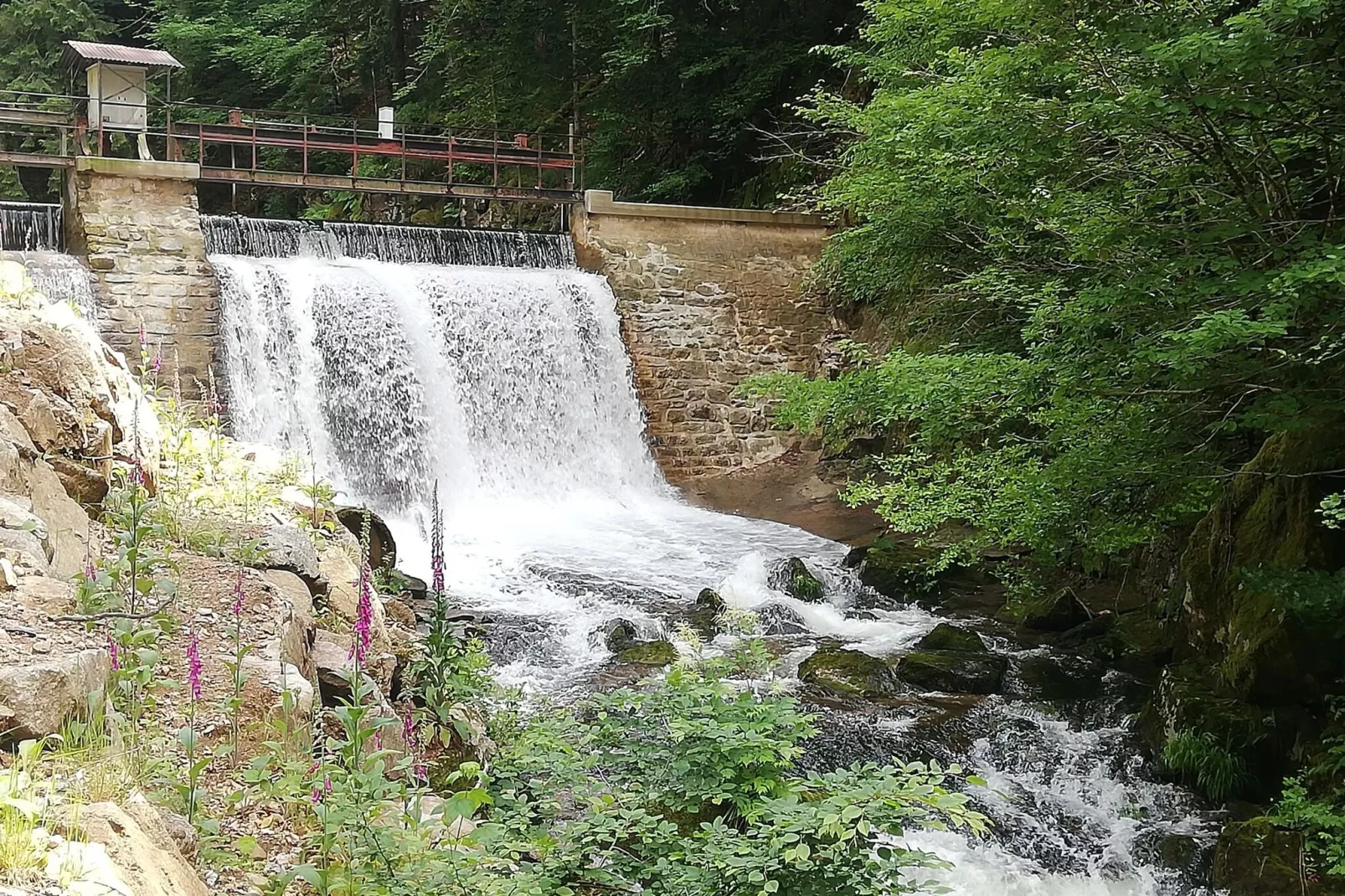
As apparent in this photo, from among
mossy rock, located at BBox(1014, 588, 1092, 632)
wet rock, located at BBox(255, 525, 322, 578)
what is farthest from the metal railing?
wet rock, located at BBox(255, 525, 322, 578)

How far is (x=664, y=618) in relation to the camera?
7.60 meters

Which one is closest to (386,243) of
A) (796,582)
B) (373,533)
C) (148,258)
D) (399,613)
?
(148,258)

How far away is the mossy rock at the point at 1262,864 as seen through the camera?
13.8 ft

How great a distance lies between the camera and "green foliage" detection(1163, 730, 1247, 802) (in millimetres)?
5074

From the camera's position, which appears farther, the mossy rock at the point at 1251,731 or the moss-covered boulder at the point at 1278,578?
the mossy rock at the point at 1251,731

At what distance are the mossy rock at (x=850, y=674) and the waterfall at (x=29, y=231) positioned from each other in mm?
8391

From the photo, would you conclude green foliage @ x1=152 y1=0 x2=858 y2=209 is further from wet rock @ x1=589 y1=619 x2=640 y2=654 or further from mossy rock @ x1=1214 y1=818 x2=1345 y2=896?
mossy rock @ x1=1214 y1=818 x2=1345 y2=896

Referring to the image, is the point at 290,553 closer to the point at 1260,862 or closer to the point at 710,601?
the point at 1260,862

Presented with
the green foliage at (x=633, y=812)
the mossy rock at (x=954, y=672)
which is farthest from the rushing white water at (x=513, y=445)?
the green foliage at (x=633, y=812)

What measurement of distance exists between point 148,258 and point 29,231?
1484 millimetres

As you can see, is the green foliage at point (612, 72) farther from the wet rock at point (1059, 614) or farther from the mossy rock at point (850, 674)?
the mossy rock at point (850, 674)

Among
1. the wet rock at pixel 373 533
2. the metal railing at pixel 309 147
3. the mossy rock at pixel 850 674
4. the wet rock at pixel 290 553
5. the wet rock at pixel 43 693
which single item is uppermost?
the metal railing at pixel 309 147

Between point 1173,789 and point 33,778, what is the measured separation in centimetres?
473

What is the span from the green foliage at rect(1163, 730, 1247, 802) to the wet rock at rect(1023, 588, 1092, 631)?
7.78ft
